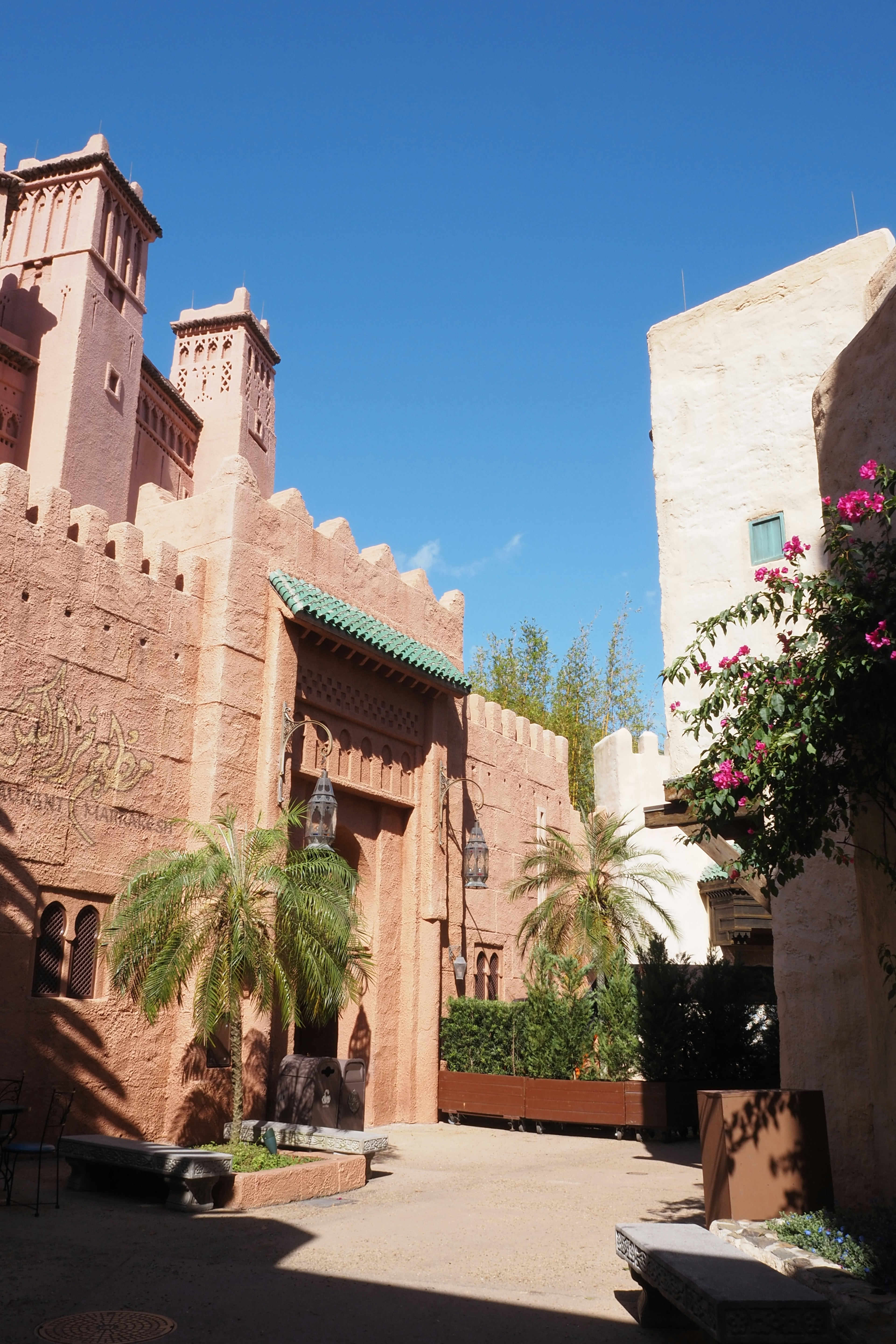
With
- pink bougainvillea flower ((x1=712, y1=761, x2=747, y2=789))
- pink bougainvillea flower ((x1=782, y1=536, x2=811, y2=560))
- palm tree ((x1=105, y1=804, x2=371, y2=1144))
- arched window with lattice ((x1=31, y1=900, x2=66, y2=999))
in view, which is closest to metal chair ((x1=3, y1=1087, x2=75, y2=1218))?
arched window with lattice ((x1=31, y1=900, x2=66, y2=999))

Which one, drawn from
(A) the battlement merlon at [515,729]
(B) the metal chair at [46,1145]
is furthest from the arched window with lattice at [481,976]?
(B) the metal chair at [46,1145]

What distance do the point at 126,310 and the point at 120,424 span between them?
251cm

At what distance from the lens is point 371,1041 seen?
15.6 metres

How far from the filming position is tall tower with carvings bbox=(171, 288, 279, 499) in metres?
24.8

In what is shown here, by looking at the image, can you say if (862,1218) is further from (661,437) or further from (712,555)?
(661,437)

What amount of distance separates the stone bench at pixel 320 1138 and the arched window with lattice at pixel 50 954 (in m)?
2.46

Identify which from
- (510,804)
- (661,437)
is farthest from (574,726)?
(661,437)

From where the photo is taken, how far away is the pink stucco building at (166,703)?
438 inches

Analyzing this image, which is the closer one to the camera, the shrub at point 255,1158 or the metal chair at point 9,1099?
the shrub at point 255,1158

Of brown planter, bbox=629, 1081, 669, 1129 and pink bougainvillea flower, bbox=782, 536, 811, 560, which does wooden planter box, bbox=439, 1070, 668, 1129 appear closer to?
brown planter, bbox=629, 1081, 669, 1129

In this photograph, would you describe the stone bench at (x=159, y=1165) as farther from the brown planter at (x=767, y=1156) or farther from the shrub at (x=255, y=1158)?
the brown planter at (x=767, y=1156)

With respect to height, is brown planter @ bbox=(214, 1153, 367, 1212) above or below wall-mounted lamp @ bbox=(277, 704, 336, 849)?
below

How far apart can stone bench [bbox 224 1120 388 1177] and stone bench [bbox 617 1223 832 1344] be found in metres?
4.89

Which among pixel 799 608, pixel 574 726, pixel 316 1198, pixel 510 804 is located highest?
pixel 574 726
